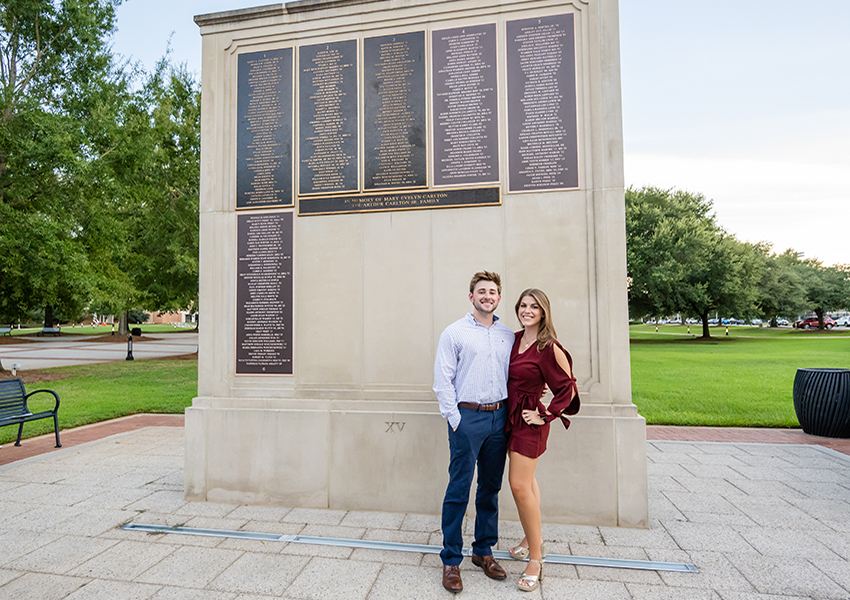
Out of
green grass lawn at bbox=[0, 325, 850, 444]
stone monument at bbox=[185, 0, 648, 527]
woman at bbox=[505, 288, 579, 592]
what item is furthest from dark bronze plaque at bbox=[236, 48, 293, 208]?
green grass lawn at bbox=[0, 325, 850, 444]

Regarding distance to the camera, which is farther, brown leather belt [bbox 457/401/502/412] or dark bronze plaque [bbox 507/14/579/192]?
dark bronze plaque [bbox 507/14/579/192]

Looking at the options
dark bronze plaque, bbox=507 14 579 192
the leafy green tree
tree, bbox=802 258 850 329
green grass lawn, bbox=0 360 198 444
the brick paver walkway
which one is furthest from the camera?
tree, bbox=802 258 850 329

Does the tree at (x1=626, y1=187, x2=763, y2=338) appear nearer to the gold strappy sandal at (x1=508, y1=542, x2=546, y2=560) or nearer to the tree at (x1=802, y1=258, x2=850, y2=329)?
the tree at (x1=802, y1=258, x2=850, y2=329)

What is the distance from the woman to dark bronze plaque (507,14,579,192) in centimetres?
187

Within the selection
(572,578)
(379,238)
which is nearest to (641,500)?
(572,578)

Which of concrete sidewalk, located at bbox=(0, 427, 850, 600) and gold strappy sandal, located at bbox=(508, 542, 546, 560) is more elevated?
gold strappy sandal, located at bbox=(508, 542, 546, 560)

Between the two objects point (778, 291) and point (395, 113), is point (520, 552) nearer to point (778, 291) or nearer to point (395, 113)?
point (395, 113)

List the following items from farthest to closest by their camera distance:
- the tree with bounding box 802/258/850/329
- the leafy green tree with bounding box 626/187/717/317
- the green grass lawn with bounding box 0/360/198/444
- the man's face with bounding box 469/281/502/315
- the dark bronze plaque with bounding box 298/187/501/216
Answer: the tree with bounding box 802/258/850/329
the leafy green tree with bounding box 626/187/717/317
the green grass lawn with bounding box 0/360/198/444
the dark bronze plaque with bounding box 298/187/501/216
the man's face with bounding box 469/281/502/315

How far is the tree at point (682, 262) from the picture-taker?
3272 centimetres

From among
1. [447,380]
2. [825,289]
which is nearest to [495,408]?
[447,380]

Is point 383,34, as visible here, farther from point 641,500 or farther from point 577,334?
point 641,500

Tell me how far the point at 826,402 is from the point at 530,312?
764cm

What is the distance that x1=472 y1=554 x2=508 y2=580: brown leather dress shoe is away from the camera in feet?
11.4

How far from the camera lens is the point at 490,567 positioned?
138 inches
